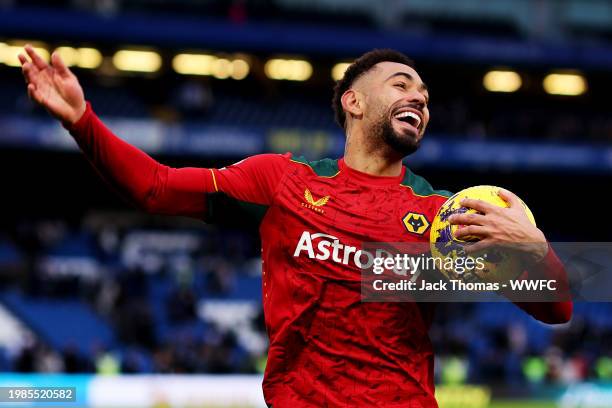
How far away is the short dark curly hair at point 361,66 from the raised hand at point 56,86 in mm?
1515

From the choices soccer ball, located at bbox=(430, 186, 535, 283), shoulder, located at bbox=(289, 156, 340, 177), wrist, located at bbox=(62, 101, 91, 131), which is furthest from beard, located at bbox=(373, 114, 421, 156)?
wrist, located at bbox=(62, 101, 91, 131)

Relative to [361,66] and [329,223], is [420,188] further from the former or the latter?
[361,66]

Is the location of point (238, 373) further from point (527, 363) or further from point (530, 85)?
point (530, 85)

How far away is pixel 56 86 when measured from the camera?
377 cm

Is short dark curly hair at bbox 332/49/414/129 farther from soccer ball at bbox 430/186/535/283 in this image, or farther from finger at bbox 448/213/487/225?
finger at bbox 448/213/487/225

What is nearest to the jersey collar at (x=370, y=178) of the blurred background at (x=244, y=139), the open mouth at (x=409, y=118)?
the open mouth at (x=409, y=118)

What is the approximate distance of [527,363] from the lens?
19188mm

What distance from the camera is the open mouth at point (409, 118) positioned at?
171 inches

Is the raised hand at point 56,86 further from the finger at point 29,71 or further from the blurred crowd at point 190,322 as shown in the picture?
the blurred crowd at point 190,322

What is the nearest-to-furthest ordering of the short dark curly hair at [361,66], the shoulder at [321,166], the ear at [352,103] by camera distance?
the shoulder at [321,166] < the ear at [352,103] < the short dark curly hair at [361,66]

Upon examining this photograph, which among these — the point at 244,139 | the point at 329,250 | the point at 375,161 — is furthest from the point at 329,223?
the point at 244,139

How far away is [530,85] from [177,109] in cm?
1087

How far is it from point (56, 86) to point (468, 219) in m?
1.67

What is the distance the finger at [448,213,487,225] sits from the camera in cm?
362
